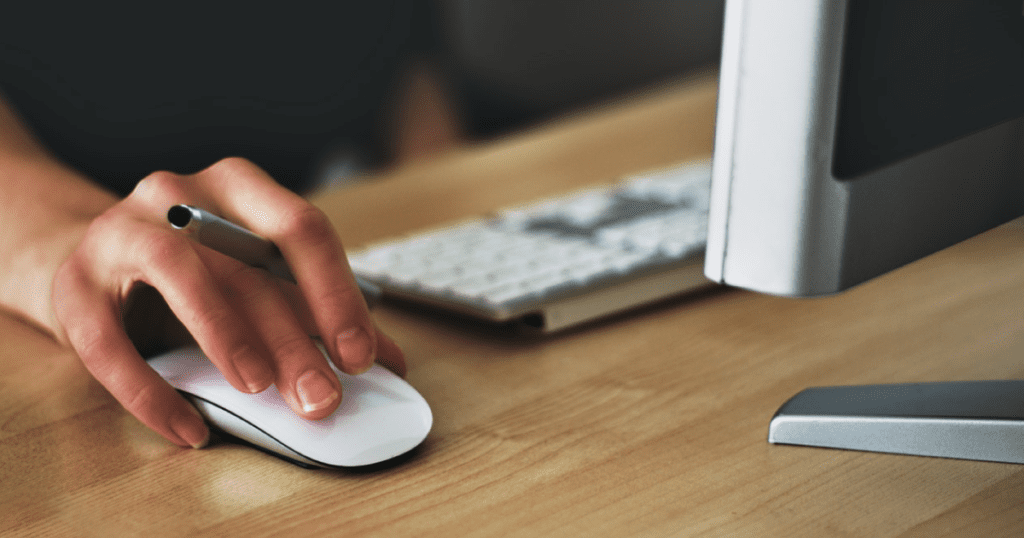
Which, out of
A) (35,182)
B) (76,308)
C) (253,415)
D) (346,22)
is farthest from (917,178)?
(346,22)

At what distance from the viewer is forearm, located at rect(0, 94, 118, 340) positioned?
1.79ft

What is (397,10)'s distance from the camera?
175cm

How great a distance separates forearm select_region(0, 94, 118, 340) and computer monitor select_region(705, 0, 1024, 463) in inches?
16.1

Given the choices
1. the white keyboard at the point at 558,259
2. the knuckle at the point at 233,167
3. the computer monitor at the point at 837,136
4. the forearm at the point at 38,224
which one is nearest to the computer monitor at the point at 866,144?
the computer monitor at the point at 837,136

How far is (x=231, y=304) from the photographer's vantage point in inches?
16.7

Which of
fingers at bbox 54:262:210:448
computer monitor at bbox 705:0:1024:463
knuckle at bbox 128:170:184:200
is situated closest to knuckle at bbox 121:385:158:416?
fingers at bbox 54:262:210:448

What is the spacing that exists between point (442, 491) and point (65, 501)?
164 mm

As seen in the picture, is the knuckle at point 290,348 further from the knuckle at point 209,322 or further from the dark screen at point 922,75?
the dark screen at point 922,75

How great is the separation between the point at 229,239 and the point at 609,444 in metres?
0.20

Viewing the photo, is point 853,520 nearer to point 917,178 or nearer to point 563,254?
point 917,178

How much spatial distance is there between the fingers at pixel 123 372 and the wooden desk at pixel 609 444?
13 mm

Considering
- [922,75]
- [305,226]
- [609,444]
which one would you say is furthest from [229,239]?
[922,75]

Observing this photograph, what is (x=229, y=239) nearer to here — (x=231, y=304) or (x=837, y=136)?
(x=231, y=304)

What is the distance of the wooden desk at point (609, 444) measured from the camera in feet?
1.12
